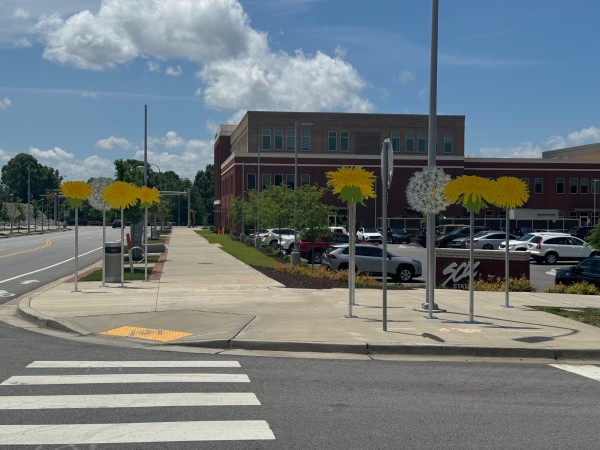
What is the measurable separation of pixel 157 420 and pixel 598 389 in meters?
5.27

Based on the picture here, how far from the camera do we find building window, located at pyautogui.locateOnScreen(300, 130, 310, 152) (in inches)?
3484

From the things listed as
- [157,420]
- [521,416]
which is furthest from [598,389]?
[157,420]

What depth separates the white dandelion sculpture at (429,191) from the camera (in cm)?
1423

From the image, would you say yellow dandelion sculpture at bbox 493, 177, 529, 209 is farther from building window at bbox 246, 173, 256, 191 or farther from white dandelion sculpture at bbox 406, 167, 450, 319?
building window at bbox 246, 173, 256, 191

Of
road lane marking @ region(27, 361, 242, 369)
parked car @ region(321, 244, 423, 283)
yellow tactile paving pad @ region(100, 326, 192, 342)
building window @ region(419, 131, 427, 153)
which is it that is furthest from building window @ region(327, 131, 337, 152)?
road lane marking @ region(27, 361, 242, 369)

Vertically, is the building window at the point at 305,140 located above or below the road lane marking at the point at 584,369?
above

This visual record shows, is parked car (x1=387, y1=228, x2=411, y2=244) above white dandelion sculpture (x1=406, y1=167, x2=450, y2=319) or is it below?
below

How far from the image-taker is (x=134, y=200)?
21.4m

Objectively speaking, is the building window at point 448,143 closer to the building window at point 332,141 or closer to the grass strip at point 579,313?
the building window at point 332,141

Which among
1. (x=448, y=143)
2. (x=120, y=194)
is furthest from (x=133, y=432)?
(x=448, y=143)

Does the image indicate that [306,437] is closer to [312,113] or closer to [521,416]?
[521,416]

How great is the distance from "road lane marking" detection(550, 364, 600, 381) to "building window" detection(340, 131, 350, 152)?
263 feet

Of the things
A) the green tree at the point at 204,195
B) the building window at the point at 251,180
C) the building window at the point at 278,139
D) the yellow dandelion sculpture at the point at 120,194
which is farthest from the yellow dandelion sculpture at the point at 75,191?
the green tree at the point at 204,195

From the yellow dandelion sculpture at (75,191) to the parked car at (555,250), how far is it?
2566cm
